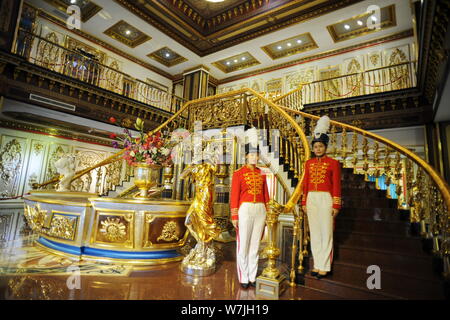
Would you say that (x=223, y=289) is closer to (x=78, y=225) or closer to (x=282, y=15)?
(x=78, y=225)

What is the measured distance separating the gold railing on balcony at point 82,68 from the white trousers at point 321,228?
26.2ft

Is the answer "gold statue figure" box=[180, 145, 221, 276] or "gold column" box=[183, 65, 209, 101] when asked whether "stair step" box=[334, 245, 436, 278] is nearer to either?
"gold statue figure" box=[180, 145, 221, 276]

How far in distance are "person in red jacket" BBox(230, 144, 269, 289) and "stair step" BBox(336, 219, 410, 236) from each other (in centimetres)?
127

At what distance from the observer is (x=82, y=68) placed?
→ 26.4ft

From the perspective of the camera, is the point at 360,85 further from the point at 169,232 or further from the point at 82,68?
the point at 82,68

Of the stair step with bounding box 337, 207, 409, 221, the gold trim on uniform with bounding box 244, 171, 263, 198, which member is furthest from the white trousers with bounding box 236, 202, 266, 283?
the stair step with bounding box 337, 207, 409, 221

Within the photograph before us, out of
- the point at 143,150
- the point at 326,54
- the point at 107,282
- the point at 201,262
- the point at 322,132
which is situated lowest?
the point at 107,282

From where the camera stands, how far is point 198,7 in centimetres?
939

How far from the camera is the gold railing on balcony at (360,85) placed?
8.13 meters

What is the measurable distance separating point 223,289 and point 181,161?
392 cm

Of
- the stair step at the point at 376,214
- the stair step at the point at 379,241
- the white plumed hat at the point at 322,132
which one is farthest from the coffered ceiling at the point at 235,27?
the stair step at the point at 379,241

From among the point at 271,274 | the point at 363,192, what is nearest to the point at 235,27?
the point at 363,192

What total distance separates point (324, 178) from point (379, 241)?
103 centimetres

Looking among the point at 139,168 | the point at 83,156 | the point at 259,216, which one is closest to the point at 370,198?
the point at 259,216
